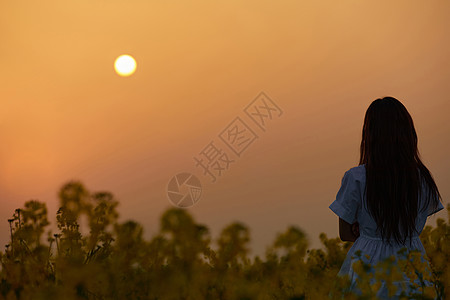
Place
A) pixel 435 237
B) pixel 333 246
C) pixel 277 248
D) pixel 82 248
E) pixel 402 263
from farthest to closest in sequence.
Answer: pixel 333 246
pixel 435 237
pixel 277 248
pixel 82 248
pixel 402 263

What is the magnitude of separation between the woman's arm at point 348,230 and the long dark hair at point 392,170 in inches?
7.8

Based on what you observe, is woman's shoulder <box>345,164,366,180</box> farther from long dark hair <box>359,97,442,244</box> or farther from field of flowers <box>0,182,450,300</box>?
field of flowers <box>0,182,450,300</box>

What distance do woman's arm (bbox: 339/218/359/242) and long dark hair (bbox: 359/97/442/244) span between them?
0.20 m

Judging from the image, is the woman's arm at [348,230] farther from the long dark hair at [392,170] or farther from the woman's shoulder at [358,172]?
the woman's shoulder at [358,172]

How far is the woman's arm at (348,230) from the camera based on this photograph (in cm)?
338

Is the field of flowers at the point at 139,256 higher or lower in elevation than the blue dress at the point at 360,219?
higher

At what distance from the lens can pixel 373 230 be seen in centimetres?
329

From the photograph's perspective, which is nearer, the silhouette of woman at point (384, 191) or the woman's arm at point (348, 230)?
the silhouette of woman at point (384, 191)

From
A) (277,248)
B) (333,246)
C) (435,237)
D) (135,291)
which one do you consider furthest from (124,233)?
(435,237)

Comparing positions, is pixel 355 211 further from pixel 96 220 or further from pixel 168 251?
pixel 96 220

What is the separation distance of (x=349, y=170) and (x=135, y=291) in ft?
6.66

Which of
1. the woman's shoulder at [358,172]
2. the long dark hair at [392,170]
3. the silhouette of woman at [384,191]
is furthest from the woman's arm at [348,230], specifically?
the woman's shoulder at [358,172]

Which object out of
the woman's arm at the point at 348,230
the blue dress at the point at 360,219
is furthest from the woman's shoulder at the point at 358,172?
the woman's arm at the point at 348,230

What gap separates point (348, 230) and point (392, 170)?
0.53m
